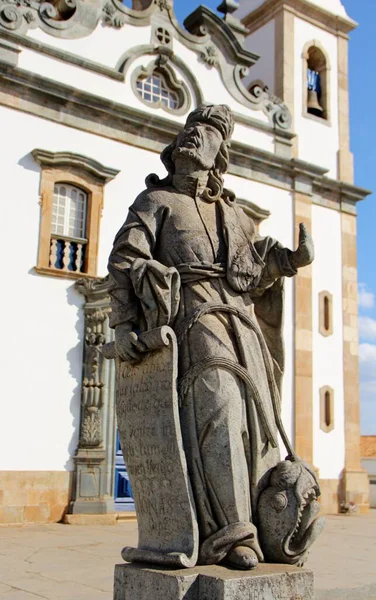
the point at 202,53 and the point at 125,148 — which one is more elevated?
the point at 202,53

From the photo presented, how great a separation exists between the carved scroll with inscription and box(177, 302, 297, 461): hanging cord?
10 cm

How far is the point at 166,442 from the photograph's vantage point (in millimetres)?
3682

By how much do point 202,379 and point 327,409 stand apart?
12.4m

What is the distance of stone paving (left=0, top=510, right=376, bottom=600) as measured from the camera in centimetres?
554

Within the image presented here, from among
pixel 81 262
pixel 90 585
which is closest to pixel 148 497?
pixel 90 585

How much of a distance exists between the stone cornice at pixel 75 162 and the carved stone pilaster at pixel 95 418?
1.90 m

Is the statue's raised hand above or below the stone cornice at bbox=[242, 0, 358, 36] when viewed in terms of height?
below

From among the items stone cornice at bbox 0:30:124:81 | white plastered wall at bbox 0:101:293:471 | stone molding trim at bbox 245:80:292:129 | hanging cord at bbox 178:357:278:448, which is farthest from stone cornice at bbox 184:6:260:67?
hanging cord at bbox 178:357:278:448

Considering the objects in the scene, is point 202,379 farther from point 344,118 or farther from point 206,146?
point 344,118

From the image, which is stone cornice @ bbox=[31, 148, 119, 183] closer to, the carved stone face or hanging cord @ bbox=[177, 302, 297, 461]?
the carved stone face

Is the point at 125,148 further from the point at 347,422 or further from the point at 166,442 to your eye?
the point at 166,442

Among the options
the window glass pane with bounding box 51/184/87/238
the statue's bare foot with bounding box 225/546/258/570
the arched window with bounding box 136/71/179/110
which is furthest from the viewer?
the arched window with bounding box 136/71/179/110

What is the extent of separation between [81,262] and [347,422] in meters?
6.76

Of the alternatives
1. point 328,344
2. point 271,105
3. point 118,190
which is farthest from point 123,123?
point 328,344
